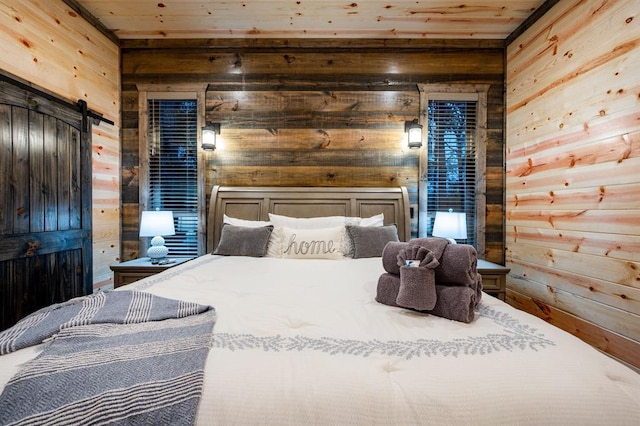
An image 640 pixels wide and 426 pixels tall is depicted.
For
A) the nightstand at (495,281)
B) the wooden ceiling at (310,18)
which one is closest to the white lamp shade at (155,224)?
the wooden ceiling at (310,18)

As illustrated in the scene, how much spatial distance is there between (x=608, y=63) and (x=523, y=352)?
2308 mm

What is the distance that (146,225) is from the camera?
2.80 metres

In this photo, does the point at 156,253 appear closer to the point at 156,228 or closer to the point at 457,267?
the point at 156,228

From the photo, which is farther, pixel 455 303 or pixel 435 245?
pixel 435 245

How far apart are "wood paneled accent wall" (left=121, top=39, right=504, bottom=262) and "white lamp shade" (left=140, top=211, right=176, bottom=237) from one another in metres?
0.57

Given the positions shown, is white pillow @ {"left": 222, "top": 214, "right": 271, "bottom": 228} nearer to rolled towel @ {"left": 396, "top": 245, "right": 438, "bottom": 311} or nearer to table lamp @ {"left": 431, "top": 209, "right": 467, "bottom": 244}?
table lamp @ {"left": 431, "top": 209, "right": 467, "bottom": 244}

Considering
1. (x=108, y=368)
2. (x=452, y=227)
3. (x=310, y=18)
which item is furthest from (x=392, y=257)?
(x=310, y=18)

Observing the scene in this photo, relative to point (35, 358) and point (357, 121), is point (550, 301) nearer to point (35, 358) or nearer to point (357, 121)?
point (357, 121)

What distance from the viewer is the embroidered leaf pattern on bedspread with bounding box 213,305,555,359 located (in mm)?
877

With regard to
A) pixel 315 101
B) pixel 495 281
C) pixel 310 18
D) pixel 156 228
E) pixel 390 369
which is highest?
pixel 310 18

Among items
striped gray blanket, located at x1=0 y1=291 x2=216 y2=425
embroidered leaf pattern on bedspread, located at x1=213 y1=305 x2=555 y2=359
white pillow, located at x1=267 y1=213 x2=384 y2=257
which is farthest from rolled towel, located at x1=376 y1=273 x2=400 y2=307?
white pillow, located at x1=267 y1=213 x2=384 y2=257

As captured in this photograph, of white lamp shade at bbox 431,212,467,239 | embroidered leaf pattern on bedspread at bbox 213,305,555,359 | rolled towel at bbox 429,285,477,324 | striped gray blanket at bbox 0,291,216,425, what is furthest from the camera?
white lamp shade at bbox 431,212,467,239

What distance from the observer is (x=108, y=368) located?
76cm

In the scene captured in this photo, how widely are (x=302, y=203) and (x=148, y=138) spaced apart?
183cm
